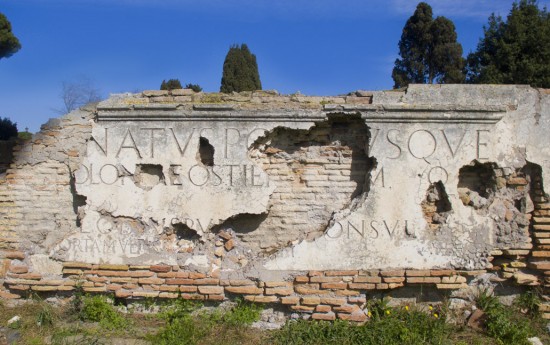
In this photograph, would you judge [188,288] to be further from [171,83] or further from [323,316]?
[171,83]

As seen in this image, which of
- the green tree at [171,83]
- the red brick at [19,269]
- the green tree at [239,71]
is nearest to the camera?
the red brick at [19,269]

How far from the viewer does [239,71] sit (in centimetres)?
2092

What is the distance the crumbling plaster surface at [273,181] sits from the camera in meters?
4.74

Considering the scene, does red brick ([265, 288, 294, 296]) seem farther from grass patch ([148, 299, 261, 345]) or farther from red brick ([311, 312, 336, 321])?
red brick ([311, 312, 336, 321])

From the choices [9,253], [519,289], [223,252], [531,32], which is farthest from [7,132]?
[531,32]

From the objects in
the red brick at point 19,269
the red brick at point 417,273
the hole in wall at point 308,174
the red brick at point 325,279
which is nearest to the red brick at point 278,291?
the red brick at point 325,279

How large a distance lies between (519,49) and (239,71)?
37.2 ft

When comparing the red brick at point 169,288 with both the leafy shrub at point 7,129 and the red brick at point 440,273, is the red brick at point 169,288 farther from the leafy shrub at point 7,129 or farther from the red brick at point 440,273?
the leafy shrub at point 7,129

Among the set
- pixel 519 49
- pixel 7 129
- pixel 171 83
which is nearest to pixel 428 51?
pixel 519 49

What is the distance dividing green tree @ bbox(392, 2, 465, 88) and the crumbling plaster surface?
55.2ft

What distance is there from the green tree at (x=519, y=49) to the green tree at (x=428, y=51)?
4295 mm

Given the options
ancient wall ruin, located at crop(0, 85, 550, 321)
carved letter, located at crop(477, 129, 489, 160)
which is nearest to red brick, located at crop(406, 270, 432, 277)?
ancient wall ruin, located at crop(0, 85, 550, 321)

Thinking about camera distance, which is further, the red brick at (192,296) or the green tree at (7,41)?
the green tree at (7,41)

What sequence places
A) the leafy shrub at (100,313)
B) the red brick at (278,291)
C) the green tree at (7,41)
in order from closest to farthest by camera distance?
the leafy shrub at (100,313) → the red brick at (278,291) → the green tree at (7,41)
